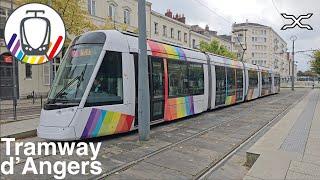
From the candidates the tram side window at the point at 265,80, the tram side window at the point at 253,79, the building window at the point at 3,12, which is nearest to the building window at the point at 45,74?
the building window at the point at 3,12

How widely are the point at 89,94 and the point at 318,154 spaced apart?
230 inches

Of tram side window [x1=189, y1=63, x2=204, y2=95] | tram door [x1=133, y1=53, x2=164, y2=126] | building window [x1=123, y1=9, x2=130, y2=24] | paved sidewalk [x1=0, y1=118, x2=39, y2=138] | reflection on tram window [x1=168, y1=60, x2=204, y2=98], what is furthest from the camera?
building window [x1=123, y1=9, x2=130, y2=24]

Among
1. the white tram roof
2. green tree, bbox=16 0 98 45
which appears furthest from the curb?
green tree, bbox=16 0 98 45

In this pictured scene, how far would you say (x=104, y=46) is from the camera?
880cm

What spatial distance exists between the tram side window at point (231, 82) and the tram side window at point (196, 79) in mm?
4613

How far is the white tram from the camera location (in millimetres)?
8141

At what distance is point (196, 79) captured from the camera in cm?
1430

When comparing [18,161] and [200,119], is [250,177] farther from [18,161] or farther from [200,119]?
[200,119]

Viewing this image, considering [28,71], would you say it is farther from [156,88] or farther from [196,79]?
[156,88]

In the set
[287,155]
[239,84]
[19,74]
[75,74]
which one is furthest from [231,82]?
[19,74]

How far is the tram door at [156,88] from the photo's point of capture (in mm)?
10627

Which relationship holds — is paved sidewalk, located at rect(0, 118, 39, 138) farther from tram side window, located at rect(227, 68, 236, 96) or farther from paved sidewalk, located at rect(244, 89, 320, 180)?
tram side window, located at rect(227, 68, 236, 96)

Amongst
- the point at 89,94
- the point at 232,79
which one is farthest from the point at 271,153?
the point at 232,79

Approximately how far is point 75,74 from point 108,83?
0.94 meters
